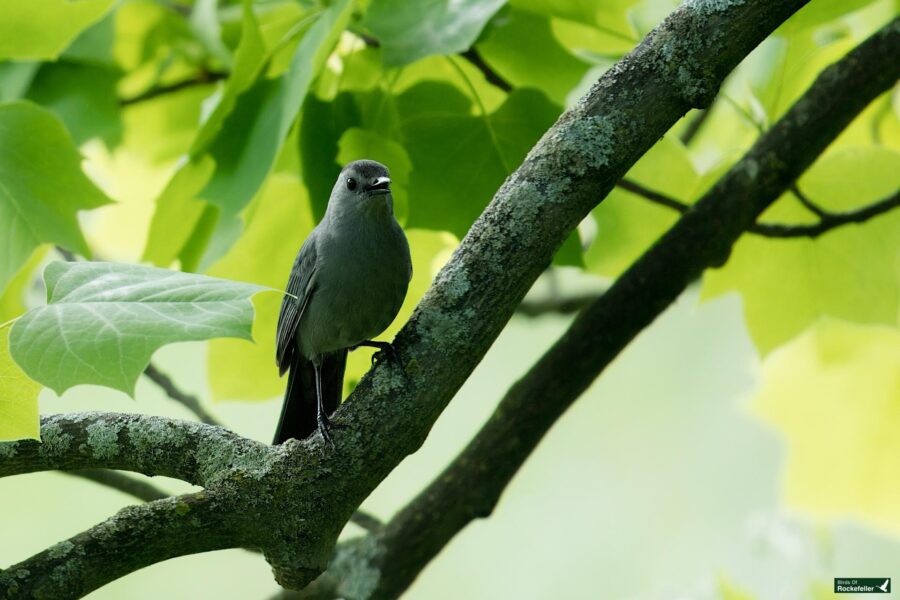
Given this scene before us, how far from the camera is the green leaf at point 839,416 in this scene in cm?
278

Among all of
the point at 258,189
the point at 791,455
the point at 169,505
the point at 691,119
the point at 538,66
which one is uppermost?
the point at 691,119

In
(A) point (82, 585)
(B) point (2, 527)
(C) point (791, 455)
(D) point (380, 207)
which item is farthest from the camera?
(B) point (2, 527)

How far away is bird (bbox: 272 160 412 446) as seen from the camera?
2.40 m

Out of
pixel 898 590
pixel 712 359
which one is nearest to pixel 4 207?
pixel 898 590

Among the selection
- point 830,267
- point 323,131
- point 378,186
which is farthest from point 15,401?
point 830,267

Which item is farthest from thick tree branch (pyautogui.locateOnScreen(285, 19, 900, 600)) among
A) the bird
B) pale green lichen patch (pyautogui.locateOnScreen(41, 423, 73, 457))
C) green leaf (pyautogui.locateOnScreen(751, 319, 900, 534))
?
pale green lichen patch (pyautogui.locateOnScreen(41, 423, 73, 457))

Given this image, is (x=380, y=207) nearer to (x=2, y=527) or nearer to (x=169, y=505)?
(x=169, y=505)

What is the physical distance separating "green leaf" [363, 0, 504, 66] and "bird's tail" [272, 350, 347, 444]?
3.27 ft

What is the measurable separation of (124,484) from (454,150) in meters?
1.19

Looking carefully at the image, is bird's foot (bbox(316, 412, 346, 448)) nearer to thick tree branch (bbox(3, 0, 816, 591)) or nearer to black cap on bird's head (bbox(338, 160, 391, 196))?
thick tree branch (bbox(3, 0, 816, 591))

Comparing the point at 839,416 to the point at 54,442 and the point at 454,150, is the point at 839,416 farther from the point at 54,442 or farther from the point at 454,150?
the point at 54,442

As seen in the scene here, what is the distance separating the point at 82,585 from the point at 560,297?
2209mm

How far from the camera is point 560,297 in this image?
3.46 metres

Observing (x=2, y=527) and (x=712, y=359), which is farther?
(x=712, y=359)
